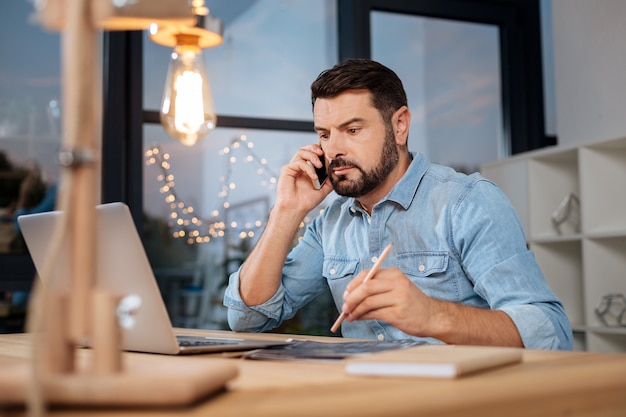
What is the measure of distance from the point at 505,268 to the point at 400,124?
24.5 inches

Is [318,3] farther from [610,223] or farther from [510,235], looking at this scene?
[510,235]

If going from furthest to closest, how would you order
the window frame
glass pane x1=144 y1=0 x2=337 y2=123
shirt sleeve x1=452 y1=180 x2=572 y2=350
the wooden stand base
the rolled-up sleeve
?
the window frame
glass pane x1=144 y1=0 x2=337 y2=123
the rolled-up sleeve
shirt sleeve x1=452 y1=180 x2=572 y2=350
the wooden stand base

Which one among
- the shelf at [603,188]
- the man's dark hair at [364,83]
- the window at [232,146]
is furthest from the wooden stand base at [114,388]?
the window at [232,146]

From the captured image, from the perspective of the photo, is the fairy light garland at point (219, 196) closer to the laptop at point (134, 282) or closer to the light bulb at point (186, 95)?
the light bulb at point (186, 95)

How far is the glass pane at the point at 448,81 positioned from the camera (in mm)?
4023

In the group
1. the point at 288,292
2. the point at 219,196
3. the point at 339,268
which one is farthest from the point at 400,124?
the point at 219,196

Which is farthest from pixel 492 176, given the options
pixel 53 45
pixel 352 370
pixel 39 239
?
pixel 352 370

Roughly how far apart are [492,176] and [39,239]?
2.75 meters

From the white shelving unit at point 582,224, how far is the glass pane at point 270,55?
1059 mm

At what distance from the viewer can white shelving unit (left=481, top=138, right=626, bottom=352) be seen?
3.12 m

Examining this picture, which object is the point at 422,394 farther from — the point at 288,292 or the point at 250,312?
the point at 288,292

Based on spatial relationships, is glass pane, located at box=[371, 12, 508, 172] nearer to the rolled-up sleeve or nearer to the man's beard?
the man's beard

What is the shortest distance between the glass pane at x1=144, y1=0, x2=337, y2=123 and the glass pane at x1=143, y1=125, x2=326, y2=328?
147 millimetres

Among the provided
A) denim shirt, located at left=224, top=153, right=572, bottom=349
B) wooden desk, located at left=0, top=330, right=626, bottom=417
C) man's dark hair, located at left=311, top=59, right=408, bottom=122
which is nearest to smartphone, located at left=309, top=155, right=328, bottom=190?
denim shirt, located at left=224, top=153, right=572, bottom=349
